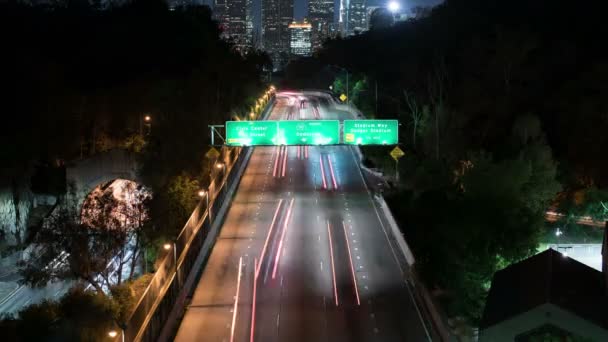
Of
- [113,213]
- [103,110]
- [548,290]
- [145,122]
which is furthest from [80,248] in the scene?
[145,122]

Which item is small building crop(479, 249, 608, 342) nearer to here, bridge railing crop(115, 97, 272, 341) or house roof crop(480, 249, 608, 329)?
house roof crop(480, 249, 608, 329)

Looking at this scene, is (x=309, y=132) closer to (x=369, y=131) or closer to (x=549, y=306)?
(x=369, y=131)

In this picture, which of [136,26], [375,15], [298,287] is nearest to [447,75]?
[136,26]

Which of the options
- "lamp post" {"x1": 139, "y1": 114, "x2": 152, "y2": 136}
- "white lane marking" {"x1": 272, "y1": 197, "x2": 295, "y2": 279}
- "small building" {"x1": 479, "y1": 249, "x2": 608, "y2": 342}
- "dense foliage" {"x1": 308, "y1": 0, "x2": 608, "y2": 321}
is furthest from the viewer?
"lamp post" {"x1": 139, "y1": 114, "x2": 152, "y2": 136}

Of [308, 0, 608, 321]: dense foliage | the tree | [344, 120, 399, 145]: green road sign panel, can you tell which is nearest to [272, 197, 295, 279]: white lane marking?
[344, 120, 399, 145]: green road sign panel

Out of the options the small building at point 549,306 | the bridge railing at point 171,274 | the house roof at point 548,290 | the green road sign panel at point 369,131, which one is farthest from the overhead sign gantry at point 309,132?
the small building at point 549,306

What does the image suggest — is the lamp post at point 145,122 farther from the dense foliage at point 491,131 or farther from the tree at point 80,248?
the tree at point 80,248
